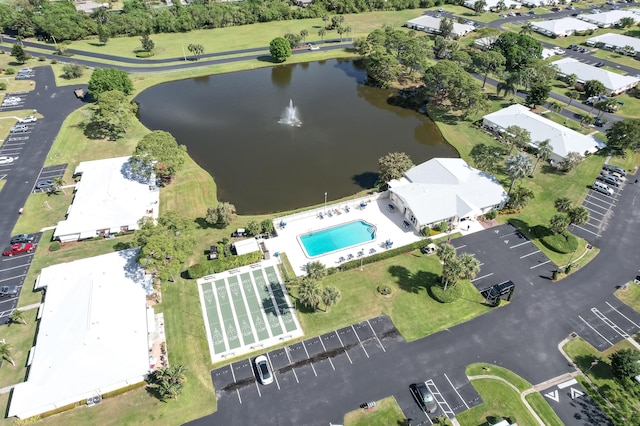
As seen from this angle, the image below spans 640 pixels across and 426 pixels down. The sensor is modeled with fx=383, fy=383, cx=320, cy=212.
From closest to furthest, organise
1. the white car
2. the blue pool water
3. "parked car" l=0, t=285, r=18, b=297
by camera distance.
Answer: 1. "parked car" l=0, t=285, r=18, b=297
2. the blue pool water
3. the white car

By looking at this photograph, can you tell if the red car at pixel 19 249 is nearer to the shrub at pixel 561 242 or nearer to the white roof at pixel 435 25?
the shrub at pixel 561 242

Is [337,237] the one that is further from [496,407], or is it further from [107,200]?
[107,200]

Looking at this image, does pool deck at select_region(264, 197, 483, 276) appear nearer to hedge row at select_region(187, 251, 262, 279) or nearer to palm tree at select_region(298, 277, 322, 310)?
hedge row at select_region(187, 251, 262, 279)

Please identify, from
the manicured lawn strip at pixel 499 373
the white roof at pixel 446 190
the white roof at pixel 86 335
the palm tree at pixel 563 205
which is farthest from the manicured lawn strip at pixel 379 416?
the palm tree at pixel 563 205

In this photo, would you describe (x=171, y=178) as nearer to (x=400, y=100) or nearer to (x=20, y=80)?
(x=400, y=100)

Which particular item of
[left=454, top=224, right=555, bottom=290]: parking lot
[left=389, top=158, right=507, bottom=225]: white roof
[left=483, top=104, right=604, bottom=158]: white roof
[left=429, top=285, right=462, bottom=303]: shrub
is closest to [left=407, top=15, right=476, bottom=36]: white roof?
[left=483, top=104, right=604, bottom=158]: white roof

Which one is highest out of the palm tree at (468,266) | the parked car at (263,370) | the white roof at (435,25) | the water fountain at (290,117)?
the white roof at (435,25)

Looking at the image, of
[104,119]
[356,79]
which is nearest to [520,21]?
[356,79]
